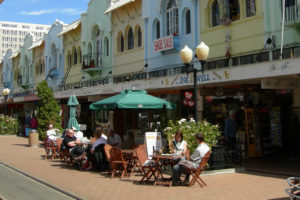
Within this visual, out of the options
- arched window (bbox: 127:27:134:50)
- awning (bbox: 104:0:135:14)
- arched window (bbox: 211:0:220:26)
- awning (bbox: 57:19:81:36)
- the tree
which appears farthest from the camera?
awning (bbox: 57:19:81:36)

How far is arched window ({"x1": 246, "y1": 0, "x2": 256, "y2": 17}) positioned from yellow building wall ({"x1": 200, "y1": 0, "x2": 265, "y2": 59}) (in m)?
0.16

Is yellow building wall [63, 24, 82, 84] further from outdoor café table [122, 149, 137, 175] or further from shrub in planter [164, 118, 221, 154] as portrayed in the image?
shrub in planter [164, 118, 221, 154]

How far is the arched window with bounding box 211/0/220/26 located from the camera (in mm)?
16031

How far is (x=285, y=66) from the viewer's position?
10203 millimetres

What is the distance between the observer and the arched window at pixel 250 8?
14.4 m

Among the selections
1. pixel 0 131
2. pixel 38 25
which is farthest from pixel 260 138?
pixel 38 25

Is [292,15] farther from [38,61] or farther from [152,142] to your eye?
[38,61]

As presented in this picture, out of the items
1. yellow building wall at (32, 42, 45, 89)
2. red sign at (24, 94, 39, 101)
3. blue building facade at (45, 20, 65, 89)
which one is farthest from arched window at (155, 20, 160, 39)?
yellow building wall at (32, 42, 45, 89)

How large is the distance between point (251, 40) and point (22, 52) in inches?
1226

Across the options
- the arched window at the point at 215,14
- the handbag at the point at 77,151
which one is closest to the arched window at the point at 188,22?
the arched window at the point at 215,14

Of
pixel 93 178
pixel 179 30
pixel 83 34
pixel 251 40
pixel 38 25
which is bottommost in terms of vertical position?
pixel 93 178

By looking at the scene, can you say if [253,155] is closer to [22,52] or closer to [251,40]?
[251,40]

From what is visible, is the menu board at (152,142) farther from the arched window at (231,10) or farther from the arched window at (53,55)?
the arched window at (53,55)

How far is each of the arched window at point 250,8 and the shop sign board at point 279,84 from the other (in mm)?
3660
